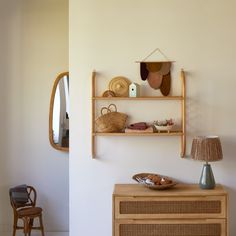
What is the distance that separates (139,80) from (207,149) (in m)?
0.83

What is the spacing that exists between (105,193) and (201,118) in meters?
1.06

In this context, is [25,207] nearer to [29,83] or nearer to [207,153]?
[29,83]

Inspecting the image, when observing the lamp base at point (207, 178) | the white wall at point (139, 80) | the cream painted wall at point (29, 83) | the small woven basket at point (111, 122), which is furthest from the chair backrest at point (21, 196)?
the lamp base at point (207, 178)

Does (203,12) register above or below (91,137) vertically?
above

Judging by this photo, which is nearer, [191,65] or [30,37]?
[191,65]

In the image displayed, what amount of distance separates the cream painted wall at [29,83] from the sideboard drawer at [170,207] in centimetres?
137

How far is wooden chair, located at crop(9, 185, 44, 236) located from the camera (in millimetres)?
3658

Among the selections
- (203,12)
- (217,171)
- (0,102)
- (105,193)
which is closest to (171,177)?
(217,171)

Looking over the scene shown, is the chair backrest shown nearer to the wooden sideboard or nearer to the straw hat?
the wooden sideboard

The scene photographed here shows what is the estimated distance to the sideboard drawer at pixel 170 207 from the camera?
2.85 m

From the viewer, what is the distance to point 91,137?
320cm

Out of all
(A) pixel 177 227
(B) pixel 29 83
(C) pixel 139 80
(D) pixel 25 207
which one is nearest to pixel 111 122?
(C) pixel 139 80

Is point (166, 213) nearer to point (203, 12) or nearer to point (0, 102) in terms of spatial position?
point (203, 12)

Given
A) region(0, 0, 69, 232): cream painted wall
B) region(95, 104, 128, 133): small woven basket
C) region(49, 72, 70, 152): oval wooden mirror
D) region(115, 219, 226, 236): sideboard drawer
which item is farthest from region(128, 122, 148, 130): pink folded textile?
region(0, 0, 69, 232): cream painted wall
